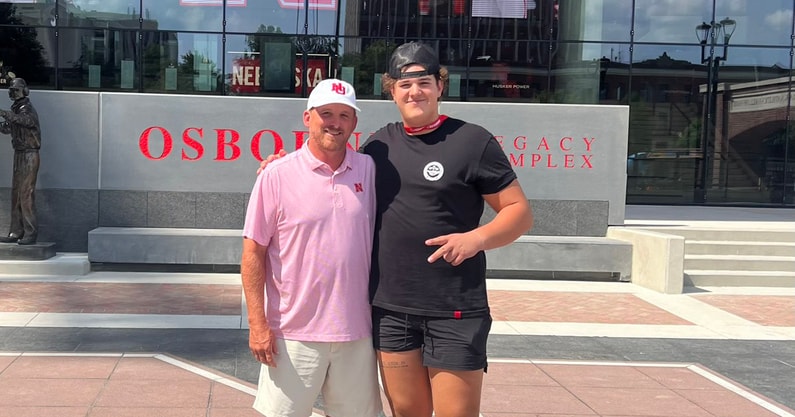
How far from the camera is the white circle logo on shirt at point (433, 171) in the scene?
3100mm

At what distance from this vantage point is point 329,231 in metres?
3.12

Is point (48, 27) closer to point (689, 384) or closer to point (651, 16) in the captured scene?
point (651, 16)

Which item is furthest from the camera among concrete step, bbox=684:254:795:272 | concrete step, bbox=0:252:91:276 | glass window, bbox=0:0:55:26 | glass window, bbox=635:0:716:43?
glass window, bbox=635:0:716:43

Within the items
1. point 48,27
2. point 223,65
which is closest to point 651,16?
point 223,65

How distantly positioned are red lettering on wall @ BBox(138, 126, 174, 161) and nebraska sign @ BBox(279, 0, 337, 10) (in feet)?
25.4

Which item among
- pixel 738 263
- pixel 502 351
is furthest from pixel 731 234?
pixel 502 351

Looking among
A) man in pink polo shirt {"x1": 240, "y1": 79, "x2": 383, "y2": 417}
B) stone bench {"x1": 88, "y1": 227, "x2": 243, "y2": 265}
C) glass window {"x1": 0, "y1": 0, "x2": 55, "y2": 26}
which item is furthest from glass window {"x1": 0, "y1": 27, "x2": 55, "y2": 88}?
man in pink polo shirt {"x1": 240, "y1": 79, "x2": 383, "y2": 417}

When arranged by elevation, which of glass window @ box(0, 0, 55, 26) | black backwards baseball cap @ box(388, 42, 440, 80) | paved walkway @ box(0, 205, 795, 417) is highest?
A: glass window @ box(0, 0, 55, 26)

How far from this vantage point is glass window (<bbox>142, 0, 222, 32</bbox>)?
17891 millimetres

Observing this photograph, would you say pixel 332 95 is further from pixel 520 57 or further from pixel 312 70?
pixel 520 57

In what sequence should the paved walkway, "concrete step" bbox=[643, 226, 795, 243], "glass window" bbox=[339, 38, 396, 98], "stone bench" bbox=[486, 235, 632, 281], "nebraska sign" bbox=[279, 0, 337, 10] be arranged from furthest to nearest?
"glass window" bbox=[339, 38, 396, 98]
"nebraska sign" bbox=[279, 0, 337, 10]
"concrete step" bbox=[643, 226, 795, 243]
"stone bench" bbox=[486, 235, 632, 281]
the paved walkway

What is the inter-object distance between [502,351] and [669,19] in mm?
15354

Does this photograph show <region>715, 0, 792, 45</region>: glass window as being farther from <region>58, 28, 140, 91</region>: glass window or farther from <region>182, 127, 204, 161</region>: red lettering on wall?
<region>182, 127, 204, 161</region>: red lettering on wall

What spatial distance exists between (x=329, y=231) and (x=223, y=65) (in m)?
15.7
